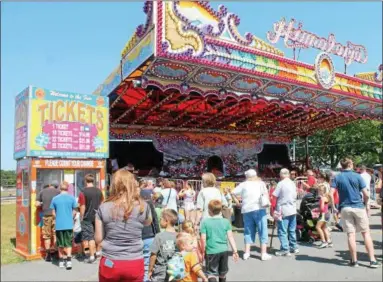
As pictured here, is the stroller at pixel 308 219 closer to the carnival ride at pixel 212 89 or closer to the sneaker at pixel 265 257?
the sneaker at pixel 265 257

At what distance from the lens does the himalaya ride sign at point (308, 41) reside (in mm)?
12789

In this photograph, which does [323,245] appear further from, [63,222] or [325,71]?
[325,71]

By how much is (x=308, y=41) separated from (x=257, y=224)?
9.74 meters

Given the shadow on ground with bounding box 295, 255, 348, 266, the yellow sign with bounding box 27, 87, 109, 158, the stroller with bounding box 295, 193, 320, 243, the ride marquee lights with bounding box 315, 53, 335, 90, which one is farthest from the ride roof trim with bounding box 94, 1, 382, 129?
the shadow on ground with bounding box 295, 255, 348, 266

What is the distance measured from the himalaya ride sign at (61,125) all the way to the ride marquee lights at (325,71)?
8705 mm

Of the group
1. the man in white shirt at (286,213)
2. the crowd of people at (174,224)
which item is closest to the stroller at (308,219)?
the crowd of people at (174,224)

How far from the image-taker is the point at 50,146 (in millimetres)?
6871

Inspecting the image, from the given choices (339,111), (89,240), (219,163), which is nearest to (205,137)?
(219,163)

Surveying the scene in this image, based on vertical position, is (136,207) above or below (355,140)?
below

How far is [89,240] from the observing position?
20.0 ft

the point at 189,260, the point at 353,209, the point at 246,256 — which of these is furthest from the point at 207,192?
the point at 353,209

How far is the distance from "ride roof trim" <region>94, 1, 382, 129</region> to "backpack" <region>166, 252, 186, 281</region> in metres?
6.29

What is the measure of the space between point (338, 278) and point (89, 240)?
3.80 m

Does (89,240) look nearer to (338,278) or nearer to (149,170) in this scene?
(338,278)
